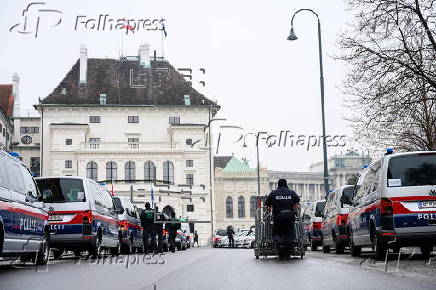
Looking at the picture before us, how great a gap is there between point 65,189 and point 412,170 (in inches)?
354

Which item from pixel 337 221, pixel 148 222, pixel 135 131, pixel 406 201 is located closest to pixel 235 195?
pixel 135 131

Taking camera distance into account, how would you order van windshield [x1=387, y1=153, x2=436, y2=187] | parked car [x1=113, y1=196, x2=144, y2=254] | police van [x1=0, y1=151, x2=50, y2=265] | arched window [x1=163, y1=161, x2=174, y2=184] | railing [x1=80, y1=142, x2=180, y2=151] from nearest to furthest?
police van [x1=0, y1=151, x2=50, y2=265] → van windshield [x1=387, y1=153, x2=436, y2=187] → parked car [x1=113, y1=196, x2=144, y2=254] → railing [x1=80, y1=142, x2=180, y2=151] → arched window [x1=163, y1=161, x2=174, y2=184]

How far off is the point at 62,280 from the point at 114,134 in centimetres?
7864

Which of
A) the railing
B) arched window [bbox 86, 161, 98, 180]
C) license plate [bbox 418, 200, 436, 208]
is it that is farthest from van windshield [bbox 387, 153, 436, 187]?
arched window [bbox 86, 161, 98, 180]

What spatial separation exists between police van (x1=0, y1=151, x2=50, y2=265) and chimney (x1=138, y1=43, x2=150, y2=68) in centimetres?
7941

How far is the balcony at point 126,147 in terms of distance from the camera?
8157 centimetres

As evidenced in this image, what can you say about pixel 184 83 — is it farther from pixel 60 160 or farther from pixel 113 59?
pixel 60 160

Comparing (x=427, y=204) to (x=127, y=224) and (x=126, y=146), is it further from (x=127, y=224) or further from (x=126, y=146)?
(x=126, y=146)

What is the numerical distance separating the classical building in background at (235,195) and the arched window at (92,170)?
5722 cm

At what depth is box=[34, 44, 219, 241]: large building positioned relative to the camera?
8144 centimetres

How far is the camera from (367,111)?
26.2 m

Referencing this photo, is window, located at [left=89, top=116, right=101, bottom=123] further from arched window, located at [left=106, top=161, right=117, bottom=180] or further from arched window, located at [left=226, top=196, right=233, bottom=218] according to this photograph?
arched window, located at [left=226, top=196, right=233, bottom=218]

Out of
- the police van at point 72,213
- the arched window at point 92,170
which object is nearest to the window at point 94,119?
the arched window at point 92,170

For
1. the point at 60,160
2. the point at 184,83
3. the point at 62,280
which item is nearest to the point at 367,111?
the point at 62,280
